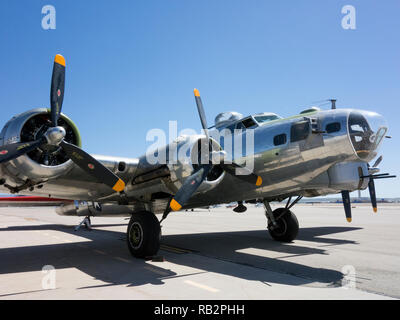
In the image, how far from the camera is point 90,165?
729cm

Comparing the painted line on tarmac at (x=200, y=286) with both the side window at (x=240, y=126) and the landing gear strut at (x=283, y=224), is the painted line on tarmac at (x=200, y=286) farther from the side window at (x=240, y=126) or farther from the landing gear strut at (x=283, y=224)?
the landing gear strut at (x=283, y=224)

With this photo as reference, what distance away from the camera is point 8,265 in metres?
7.60

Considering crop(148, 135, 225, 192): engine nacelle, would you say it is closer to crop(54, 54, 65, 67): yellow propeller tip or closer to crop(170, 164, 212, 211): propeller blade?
crop(170, 164, 212, 211): propeller blade

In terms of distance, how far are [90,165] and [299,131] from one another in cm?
537

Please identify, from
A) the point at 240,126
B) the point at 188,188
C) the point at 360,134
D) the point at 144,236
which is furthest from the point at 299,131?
the point at 144,236

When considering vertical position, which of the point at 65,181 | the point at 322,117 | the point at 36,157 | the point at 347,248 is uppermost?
the point at 322,117

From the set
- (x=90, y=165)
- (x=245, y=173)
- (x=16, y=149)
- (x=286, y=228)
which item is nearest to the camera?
(x=16, y=149)

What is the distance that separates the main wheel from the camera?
8.29m

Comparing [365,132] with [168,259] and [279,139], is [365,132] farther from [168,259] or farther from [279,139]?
[168,259]

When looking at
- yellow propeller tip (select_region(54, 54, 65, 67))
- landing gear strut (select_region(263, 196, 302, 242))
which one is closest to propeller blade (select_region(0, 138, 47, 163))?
yellow propeller tip (select_region(54, 54, 65, 67))
